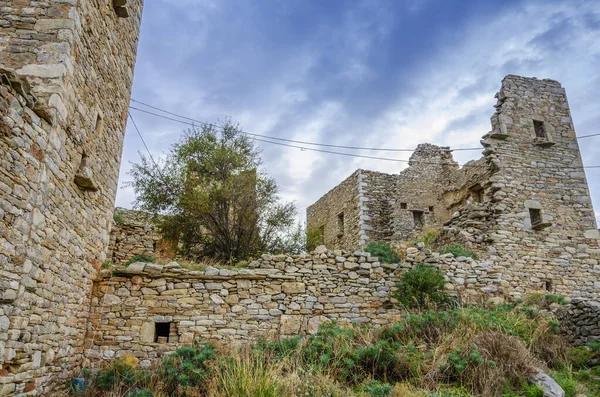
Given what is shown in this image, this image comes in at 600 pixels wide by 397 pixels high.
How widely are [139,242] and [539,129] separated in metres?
13.0

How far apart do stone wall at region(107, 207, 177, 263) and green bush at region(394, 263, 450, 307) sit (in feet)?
21.5

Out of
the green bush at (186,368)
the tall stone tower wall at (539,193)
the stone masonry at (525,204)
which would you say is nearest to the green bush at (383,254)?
the stone masonry at (525,204)

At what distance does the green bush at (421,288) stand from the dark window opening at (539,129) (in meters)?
7.44

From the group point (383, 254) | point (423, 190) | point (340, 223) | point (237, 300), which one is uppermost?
point (423, 190)

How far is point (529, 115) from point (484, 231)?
441cm

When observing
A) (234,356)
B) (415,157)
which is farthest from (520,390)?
(415,157)

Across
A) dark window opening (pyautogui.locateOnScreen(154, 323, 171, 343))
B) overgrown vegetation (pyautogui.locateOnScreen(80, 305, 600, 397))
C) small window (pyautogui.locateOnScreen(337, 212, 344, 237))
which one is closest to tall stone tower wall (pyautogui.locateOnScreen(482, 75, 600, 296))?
overgrown vegetation (pyautogui.locateOnScreen(80, 305, 600, 397))

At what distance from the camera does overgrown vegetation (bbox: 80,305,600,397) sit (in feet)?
21.5

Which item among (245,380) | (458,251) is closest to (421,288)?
(458,251)

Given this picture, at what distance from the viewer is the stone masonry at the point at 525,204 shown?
12883 mm

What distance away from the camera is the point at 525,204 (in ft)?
43.9

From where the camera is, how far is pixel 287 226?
1359 cm

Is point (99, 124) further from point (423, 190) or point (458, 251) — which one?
point (423, 190)

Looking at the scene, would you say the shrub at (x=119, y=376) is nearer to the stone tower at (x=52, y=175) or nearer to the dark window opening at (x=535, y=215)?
the stone tower at (x=52, y=175)
